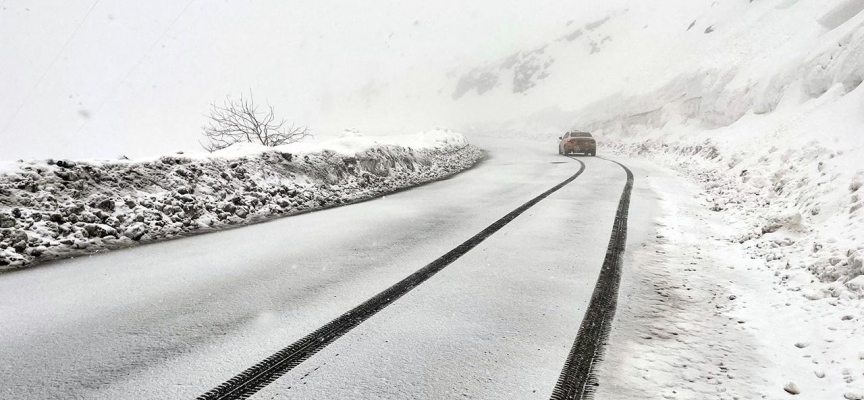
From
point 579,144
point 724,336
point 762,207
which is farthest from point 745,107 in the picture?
point 724,336

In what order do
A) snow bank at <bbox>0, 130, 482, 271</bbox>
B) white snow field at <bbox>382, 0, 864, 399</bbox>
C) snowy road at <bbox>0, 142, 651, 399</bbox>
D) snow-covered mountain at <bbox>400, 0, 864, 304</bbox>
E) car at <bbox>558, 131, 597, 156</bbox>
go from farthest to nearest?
1. car at <bbox>558, 131, 597, 156</bbox>
2. snow-covered mountain at <bbox>400, 0, 864, 304</bbox>
3. snow bank at <bbox>0, 130, 482, 271</bbox>
4. white snow field at <bbox>382, 0, 864, 399</bbox>
5. snowy road at <bbox>0, 142, 651, 399</bbox>

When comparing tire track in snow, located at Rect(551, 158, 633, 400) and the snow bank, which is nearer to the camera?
tire track in snow, located at Rect(551, 158, 633, 400)

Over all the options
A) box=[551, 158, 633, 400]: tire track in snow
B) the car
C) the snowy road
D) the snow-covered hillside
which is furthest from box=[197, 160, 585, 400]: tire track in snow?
the car

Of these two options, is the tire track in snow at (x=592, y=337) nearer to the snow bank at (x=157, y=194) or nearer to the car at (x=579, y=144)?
the snow bank at (x=157, y=194)

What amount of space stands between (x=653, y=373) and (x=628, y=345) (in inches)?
13.5

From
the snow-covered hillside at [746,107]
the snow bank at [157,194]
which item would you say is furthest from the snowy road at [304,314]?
the snow-covered hillside at [746,107]

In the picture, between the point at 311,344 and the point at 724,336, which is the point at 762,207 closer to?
the point at 724,336

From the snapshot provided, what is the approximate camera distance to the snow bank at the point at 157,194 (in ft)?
16.8

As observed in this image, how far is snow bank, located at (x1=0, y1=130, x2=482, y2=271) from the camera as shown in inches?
202

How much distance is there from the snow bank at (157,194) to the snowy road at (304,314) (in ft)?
1.88

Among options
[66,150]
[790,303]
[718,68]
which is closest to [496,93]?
[718,68]

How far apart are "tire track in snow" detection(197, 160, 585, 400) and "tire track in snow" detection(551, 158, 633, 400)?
4.86 feet

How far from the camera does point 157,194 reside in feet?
21.5

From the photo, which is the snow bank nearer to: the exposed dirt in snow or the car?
the exposed dirt in snow
